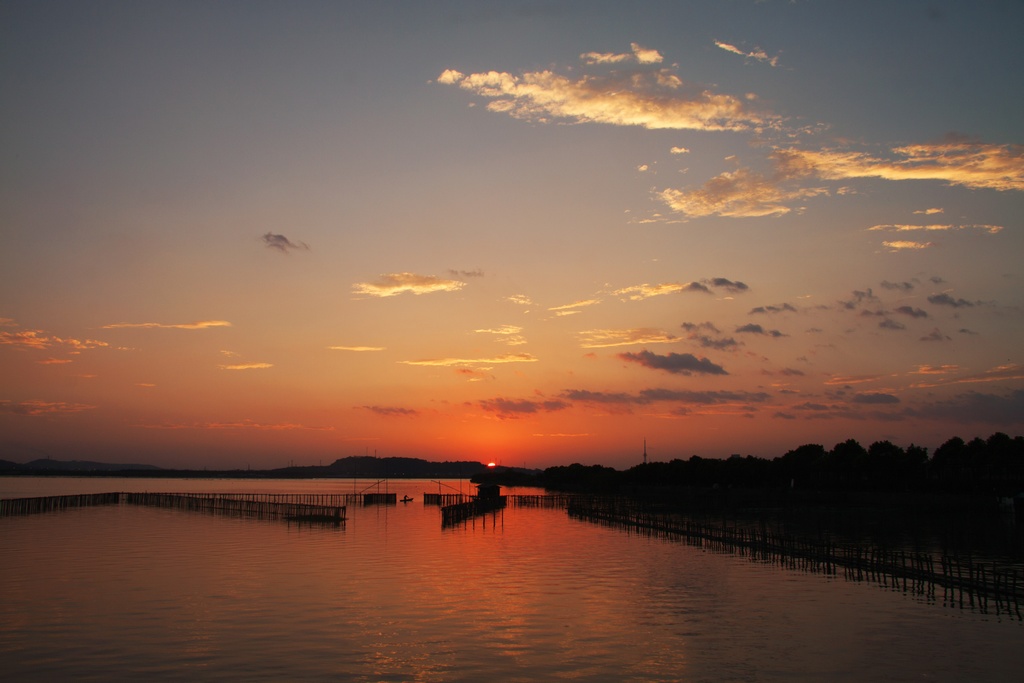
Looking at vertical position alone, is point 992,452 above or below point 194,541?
above

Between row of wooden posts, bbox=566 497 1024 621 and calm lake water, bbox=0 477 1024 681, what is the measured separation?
1.71 metres

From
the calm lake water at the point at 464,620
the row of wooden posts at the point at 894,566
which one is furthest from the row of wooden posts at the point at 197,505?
the row of wooden posts at the point at 894,566

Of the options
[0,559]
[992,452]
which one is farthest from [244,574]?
[992,452]

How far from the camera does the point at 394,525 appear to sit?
9319 cm

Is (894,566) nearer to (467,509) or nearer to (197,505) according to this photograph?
(467,509)

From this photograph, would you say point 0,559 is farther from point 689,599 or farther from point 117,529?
point 689,599

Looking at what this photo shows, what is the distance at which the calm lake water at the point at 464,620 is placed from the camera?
28375 mm

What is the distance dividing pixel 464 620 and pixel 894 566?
26.3 metres

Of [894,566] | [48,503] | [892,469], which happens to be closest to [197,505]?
[48,503]

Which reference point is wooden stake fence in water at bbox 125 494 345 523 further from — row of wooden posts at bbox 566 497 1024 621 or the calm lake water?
row of wooden posts at bbox 566 497 1024 621

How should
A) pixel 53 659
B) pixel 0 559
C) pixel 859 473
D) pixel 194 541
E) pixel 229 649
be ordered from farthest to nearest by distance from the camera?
pixel 859 473
pixel 194 541
pixel 0 559
pixel 229 649
pixel 53 659

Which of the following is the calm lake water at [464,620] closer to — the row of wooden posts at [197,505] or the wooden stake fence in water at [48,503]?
the row of wooden posts at [197,505]

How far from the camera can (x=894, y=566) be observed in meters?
46.8

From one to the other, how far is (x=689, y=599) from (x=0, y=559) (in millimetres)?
45246
